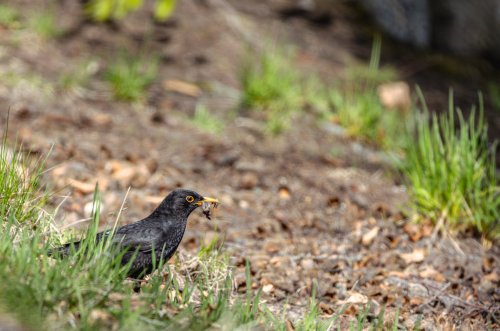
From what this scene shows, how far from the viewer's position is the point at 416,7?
30.7 feet

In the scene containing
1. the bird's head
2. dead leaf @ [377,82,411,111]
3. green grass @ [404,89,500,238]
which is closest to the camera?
the bird's head

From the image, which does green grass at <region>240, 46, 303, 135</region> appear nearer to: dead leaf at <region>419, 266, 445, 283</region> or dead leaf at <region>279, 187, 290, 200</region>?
dead leaf at <region>279, 187, 290, 200</region>

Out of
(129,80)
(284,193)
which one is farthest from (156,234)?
(129,80)

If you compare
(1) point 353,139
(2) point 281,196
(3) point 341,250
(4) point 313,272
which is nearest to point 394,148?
(1) point 353,139

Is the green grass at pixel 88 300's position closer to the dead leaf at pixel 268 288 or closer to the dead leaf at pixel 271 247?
the dead leaf at pixel 268 288

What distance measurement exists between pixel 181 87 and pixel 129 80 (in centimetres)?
78

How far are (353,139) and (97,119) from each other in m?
2.45

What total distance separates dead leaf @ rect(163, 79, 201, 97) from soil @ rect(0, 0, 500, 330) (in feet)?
0.17

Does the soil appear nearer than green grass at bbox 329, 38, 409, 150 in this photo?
Yes

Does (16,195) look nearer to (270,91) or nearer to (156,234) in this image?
(156,234)

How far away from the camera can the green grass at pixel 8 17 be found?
23.0ft

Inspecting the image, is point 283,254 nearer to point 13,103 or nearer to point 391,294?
point 391,294

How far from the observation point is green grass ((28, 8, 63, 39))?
23.2 ft

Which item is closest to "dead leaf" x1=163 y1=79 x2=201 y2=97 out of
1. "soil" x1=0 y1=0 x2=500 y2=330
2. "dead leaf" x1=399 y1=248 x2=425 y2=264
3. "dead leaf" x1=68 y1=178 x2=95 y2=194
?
"soil" x1=0 y1=0 x2=500 y2=330
